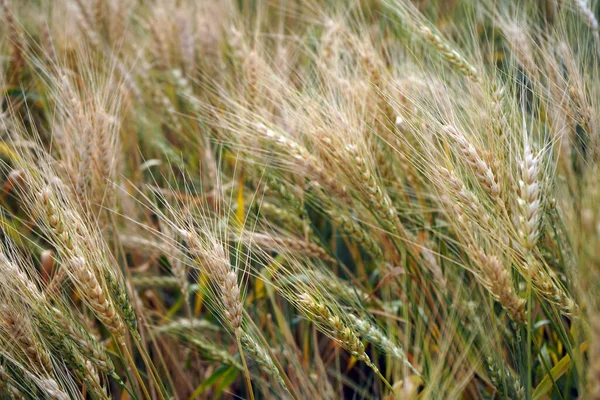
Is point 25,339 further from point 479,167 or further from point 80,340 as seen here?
point 479,167

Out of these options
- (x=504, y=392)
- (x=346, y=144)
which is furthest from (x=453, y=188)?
(x=504, y=392)

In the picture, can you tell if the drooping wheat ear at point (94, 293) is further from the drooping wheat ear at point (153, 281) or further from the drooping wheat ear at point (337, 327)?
the drooping wheat ear at point (153, 281)

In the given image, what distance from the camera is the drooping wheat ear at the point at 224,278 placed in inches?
38.1

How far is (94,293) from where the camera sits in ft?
3.20

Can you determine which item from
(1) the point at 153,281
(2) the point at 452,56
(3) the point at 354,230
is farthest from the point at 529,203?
(1) the point at 153,281

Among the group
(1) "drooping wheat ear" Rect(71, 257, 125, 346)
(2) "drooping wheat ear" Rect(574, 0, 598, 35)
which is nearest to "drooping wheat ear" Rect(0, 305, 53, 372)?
(1) "drooping wheat ear" Rect(71, 257, 125, 346)

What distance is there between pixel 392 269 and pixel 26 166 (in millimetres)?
890

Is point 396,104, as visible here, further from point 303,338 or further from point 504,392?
point 303,338

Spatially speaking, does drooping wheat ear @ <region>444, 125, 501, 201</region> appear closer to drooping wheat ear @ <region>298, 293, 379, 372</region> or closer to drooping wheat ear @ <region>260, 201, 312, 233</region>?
drooping wheat ear @ <region>298, 293, 379, 372</region>

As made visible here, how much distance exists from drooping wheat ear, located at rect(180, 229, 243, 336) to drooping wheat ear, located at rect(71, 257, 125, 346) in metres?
0.20

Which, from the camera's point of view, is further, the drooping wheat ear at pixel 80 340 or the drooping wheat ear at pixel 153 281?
the drooping wheat ear at pixel 153 281

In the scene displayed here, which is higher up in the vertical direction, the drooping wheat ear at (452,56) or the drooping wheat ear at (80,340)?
the drooping wheat ear at (452,56)

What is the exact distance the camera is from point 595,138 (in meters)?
1.08

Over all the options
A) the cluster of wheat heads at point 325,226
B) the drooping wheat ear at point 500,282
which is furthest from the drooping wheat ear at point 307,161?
the drooping wheat ear at point 500,282
